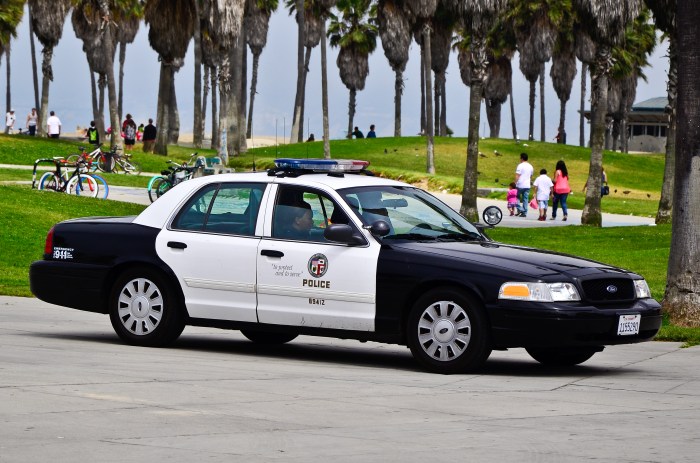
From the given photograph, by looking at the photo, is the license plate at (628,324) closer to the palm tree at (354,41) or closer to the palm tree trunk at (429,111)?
the palm tree trunk at (429,111)

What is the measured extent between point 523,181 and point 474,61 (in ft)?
12.7

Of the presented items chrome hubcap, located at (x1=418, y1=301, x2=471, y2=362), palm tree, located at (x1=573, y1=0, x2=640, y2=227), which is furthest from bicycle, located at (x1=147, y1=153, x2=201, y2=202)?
chrome hubcap, located at (x1=418, y1=301, x2=471, y2=362)

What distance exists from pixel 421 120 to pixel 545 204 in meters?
57.8

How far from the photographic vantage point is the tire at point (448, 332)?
1102cm

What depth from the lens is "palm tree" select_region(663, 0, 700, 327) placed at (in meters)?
15.4

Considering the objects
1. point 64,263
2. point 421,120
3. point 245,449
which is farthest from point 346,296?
point 421,120

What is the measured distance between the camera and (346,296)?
11.6 meters

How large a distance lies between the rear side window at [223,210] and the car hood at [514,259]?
5.02ft

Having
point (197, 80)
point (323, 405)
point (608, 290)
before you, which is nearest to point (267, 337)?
point (608, 290)

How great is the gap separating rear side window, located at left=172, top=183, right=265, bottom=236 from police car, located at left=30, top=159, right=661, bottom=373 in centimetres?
1

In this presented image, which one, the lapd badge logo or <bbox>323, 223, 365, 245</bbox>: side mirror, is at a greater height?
<bbox>323, 223, 365, 245</bbox>: side mirror

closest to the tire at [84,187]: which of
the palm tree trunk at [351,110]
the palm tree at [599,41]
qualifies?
the palm tree at [599,41]

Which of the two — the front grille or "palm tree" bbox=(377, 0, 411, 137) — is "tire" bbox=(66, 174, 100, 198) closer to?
the front grille

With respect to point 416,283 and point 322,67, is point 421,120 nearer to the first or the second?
point 322,67
